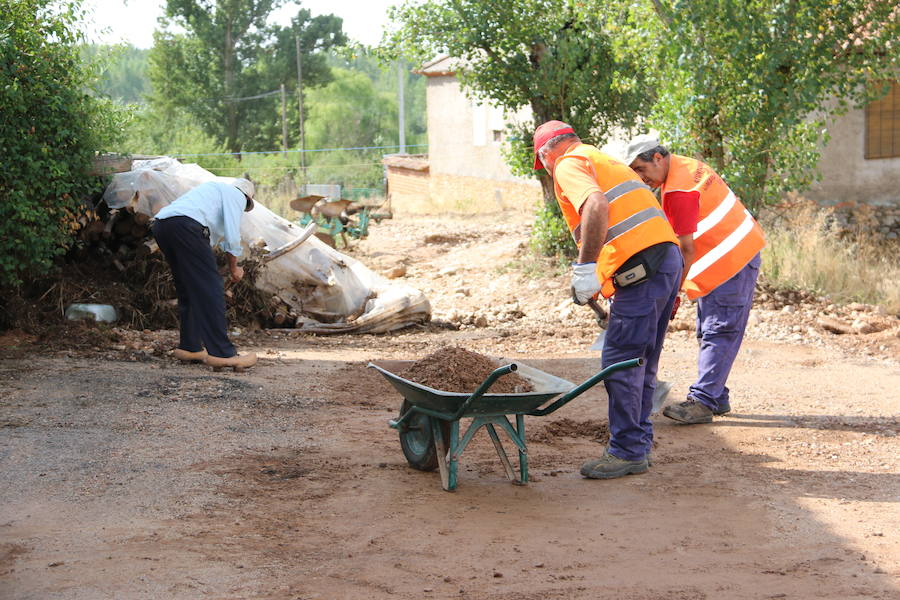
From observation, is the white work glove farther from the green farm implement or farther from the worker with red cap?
the green farm implement

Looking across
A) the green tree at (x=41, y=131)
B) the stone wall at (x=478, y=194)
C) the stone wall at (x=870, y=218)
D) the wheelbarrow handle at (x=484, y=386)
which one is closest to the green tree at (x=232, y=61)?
the stone wall at (x=478, y=194)

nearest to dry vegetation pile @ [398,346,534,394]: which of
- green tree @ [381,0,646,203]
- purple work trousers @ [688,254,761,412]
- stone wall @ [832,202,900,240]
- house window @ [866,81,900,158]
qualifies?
purple work trousers @ [688,254,761,412]

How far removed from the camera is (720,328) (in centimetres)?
574

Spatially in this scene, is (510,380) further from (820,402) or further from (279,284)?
(279,284)

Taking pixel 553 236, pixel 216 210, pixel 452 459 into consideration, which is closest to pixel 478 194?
pixel 553 236

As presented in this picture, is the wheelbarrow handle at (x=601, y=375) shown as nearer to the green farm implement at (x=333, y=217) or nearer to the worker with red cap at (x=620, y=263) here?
the worker with red cap at (x=620, y=263)

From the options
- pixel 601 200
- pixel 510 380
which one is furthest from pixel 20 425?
pixel 601 200

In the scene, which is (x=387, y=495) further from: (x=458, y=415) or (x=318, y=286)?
(x=318, y=286)

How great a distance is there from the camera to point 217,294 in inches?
280

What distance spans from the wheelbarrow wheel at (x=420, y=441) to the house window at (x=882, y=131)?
1068 centimetres

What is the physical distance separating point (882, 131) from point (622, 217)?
33.7 feet

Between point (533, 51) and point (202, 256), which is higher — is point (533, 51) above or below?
above

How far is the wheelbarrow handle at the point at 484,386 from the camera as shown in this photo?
3967 mm

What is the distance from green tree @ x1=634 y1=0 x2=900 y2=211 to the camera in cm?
952
